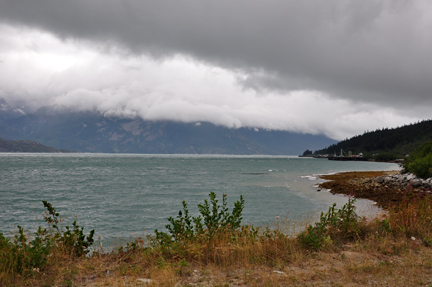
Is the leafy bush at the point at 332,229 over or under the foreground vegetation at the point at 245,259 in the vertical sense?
over

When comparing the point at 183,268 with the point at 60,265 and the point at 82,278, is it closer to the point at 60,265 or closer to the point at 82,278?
the point at 82,278

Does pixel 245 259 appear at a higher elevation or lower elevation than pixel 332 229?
lower

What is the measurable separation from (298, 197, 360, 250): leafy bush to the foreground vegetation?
31mm

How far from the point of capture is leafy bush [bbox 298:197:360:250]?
28.3ft

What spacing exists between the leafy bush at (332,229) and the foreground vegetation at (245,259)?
0.03 metres

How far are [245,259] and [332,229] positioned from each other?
12.5 ft

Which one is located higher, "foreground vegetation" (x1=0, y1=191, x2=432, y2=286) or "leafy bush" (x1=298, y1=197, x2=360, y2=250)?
"leafy bush" (x1=298, y1=197, x2=360, y2=250)

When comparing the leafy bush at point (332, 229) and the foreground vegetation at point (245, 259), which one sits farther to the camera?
the leafy bush at point (332, 229)

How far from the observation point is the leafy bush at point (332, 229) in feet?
28.3

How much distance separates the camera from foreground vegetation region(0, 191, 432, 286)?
6488 mm

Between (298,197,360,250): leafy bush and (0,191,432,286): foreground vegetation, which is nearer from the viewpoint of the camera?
(0,191,432,286): foreground vegetation

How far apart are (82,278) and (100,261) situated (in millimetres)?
1098

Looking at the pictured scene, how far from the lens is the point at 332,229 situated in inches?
378

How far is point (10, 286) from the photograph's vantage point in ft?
20.3
